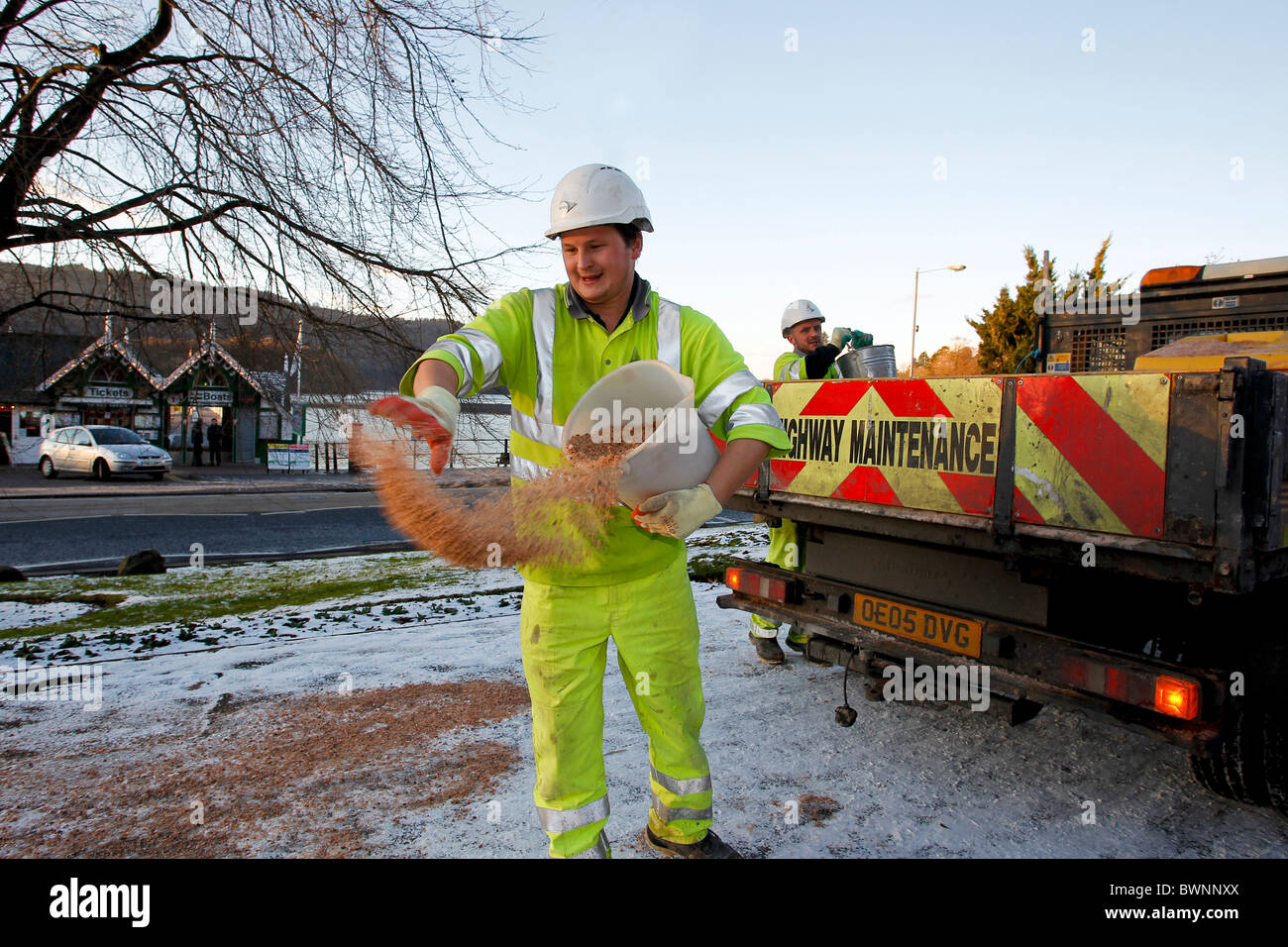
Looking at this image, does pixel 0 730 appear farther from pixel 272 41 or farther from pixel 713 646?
pixel 272 41

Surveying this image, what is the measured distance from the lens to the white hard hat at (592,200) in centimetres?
236

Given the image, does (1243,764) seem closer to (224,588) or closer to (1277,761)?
(1277,761)

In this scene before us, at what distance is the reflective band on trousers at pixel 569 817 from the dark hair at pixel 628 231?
183cm

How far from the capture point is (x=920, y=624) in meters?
3.78

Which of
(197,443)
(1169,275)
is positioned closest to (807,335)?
(1169,275)

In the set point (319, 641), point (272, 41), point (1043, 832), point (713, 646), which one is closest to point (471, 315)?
point (272, 41)

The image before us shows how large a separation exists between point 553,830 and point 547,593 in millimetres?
759

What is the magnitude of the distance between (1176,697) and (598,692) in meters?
2.11

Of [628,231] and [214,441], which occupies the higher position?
[628,231]

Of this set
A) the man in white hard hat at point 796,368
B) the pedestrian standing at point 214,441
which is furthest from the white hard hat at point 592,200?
the pedestrian standing at point 214,441

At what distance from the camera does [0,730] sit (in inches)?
148

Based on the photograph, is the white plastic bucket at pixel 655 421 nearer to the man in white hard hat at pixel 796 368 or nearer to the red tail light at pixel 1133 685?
the red tail light at pixel 1133 685

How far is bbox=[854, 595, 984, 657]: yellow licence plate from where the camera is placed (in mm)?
3566

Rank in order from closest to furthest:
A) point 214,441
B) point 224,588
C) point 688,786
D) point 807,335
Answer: point 688,786
point 807,335
point 224,588
point 214,441
